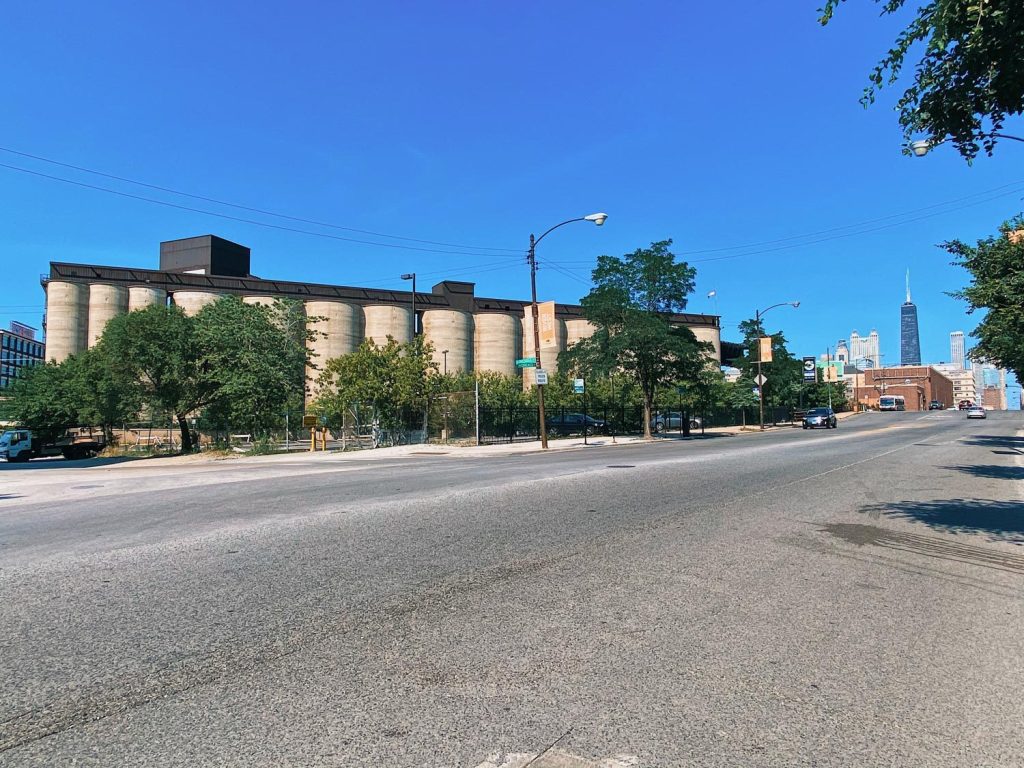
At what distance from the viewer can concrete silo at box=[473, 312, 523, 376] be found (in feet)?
245

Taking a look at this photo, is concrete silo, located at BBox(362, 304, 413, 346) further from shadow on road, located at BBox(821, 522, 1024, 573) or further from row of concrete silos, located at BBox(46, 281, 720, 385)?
shadow on road, located at BBox(821, 522, 1024, 573)

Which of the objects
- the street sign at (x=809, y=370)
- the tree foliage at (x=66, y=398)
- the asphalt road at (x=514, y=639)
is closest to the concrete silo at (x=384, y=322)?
the tree foliage at (x=66, y=398)

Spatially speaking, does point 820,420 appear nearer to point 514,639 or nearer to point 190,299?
point 514,639

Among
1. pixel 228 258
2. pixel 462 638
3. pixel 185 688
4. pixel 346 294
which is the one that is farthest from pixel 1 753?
pixel 228 258

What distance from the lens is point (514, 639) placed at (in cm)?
443

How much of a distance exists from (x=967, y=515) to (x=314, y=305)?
65207 millimetres

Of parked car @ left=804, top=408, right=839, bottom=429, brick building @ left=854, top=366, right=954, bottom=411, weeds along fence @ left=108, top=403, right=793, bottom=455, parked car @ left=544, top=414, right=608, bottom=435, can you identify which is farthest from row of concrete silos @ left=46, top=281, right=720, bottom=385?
brick building @ left=854, top=366, right=954, bottom=411

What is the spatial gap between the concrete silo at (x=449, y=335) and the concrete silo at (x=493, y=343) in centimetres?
209

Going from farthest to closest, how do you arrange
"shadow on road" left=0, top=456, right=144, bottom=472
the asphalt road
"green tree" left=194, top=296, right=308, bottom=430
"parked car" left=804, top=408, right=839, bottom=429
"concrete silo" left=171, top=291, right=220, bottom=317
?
"concrete silo" left=171, top=291, right=220, bottom=317 < "parked car" left=804, top=408, right=839, bottom=429 < "green tree" left=194, top=296, right=308, bottom=430 < "shadow on road" left=0, top=456, right=144, bottom=472 < the asphalt road

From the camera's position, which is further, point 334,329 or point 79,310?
point 334,329

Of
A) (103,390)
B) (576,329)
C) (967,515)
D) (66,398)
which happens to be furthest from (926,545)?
(576,329)

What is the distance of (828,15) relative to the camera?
5715 mm

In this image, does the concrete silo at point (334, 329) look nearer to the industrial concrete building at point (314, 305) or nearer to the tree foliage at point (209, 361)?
the industrial concrete building at point (314, 305)

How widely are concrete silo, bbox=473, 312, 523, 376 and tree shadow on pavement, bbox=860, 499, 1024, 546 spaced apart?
64033 millimetres
